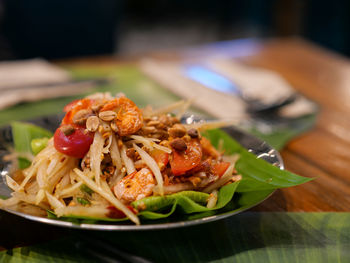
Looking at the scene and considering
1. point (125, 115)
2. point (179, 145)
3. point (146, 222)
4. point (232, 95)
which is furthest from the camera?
point (232, 95)

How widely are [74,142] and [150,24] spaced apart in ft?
26.7

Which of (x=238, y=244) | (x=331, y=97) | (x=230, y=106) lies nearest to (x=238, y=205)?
(x=238, y=244)

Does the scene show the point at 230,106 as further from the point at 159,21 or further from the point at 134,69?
the point at 159,21

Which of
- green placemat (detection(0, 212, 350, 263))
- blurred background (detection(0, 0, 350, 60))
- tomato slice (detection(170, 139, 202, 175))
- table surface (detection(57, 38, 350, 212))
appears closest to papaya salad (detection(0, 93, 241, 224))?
tomato slice (detection(170, 139, 202, 175))

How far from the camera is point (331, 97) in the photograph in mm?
2666

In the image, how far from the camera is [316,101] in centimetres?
260

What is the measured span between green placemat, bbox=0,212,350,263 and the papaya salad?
0.10 metres

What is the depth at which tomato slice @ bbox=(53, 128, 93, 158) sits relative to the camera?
4.13ft

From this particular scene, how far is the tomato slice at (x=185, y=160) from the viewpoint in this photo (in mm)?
1213

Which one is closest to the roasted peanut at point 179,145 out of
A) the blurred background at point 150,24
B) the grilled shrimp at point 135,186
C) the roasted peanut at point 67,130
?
Result: the grilled shrimp at point 135,186

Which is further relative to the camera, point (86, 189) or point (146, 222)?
point (86, 189)

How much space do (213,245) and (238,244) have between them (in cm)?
8

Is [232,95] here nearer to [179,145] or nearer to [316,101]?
[316,101]

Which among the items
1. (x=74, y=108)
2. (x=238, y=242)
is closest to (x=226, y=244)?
(x=238, y=242)
